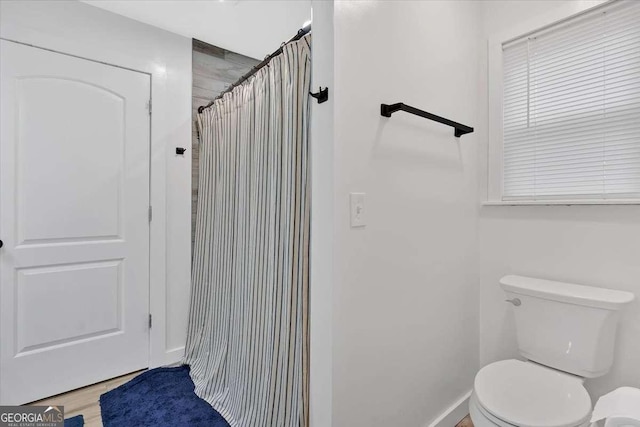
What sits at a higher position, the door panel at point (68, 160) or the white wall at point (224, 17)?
the white wall at point (224, 17)

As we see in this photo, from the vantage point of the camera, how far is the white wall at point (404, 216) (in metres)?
1.09

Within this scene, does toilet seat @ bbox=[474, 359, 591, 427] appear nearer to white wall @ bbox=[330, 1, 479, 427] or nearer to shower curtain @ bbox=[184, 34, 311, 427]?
white wall @ bbox=[330, 1, 479, 427]

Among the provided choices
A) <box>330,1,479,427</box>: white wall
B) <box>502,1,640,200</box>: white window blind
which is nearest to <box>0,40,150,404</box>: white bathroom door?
<box>330,1,479,427</box>: white wall

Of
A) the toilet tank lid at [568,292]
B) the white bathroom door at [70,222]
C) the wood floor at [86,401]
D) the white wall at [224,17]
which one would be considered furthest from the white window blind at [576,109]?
the wood floor at [86,401]

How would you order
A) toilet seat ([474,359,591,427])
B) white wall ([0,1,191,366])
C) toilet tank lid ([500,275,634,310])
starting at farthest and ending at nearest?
1. white wall ([0,1,191,366])
2. toilet tank lid ([500,275,634,310])
3. toilet seat ([474,359,591,427])

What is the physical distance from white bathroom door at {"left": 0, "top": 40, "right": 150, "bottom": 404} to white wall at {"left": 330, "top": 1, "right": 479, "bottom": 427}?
5.47 feet

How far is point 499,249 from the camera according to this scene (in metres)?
1.71

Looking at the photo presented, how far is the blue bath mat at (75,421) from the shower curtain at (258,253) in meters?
0.57

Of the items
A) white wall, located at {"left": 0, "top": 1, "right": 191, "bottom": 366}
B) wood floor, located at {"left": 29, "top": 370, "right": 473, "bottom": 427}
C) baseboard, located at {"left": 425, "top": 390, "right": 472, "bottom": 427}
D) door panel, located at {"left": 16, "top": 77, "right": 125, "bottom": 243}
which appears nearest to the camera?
baseboard, located at {"left": 425, "top": 390, "right": 472, "bottom": 427}

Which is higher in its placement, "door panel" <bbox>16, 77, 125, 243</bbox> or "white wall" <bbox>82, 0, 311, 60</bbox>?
"white wall" <bbox>82, 0, 311, 60</bbox>

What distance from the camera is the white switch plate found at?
1.10m

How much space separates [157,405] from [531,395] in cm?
185

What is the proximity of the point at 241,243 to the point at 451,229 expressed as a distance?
1.12m

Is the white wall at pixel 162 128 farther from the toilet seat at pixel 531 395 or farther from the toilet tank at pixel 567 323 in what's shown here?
the toilet tank at pixel 567 323
